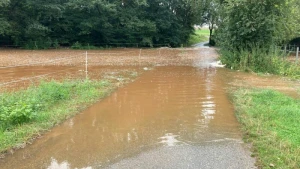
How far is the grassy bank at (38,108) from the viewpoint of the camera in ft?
16.2

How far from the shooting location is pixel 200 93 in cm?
864

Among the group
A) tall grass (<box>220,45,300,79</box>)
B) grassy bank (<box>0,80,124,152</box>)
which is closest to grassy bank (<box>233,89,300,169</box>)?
grassy bank (<box>0,80,124,152</box>)

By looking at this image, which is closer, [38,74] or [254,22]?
[38,74]

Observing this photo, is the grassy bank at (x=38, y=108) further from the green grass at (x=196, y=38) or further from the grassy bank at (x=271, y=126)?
the green grass at (x=196, y=38)

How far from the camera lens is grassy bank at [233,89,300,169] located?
4.04m

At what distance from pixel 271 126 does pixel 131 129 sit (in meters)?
2.70

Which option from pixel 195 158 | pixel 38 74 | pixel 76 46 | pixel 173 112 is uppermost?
pixel 76 46

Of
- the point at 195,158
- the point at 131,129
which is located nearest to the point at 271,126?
the point at 195,158

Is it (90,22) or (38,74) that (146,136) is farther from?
(90,22)

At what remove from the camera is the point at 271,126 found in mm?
5273

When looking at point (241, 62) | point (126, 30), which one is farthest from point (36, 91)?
point (126, 30)

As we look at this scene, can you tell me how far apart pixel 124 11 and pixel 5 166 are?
2706 centimetres

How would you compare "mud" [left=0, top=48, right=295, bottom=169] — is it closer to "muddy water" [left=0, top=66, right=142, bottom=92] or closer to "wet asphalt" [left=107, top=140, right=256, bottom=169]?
"wet asphalt" [left=107, top=140, right=256, bottom=169]

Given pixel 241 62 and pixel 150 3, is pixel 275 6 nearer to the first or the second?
pixel 241 62
